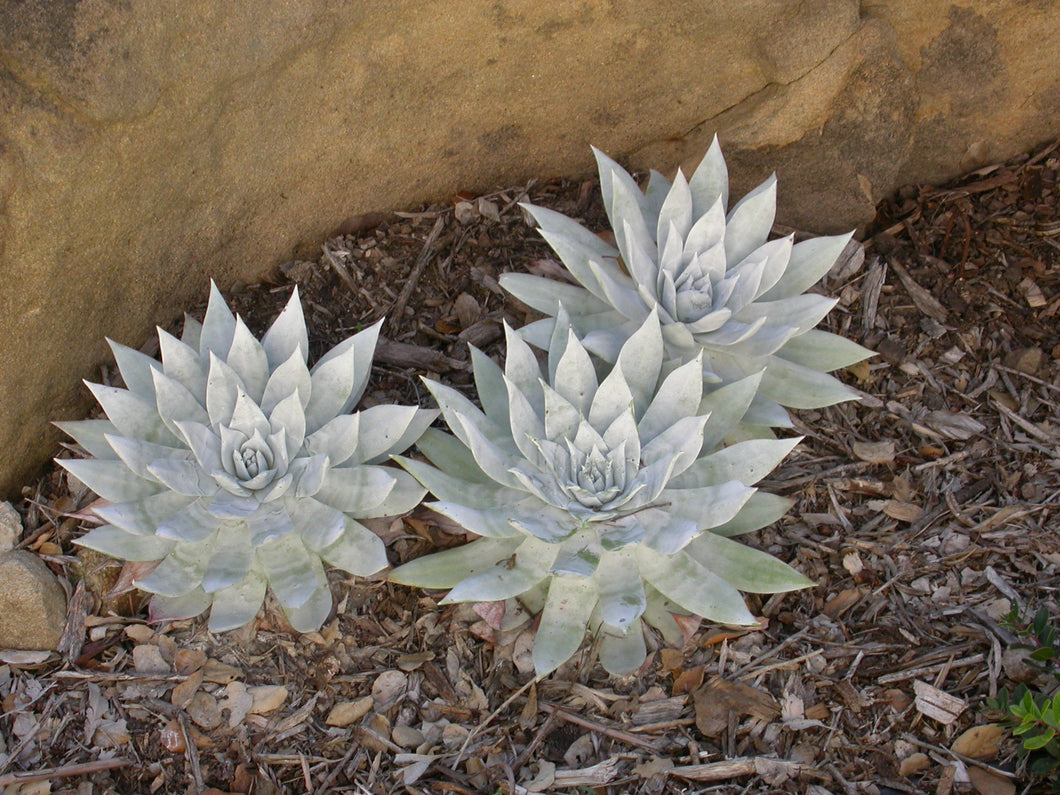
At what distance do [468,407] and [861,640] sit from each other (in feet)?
3.49

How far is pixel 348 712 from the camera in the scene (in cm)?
218

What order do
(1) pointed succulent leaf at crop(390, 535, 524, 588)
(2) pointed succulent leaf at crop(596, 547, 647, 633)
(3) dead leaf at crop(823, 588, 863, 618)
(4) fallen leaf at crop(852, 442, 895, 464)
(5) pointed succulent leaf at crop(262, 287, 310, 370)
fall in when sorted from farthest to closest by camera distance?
1. (4) fallen leaf at crop(852, 442, 895, 464)
2. (3) dead leaf at crop(823, 588, 863, 618)
3. (5) pointed succulent leaf at crop(262, 287, 310, 370)
4. (1) pointed succulent leaf at crop(390, 535, 524, 588)
5. (2) pointed succulent leaf at crop(596, 547, 647, 633)

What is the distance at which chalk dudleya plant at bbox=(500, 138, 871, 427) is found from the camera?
7.36ft

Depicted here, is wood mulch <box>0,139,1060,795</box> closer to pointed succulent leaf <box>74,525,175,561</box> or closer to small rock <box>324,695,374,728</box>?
small rock <box>324,695,374,728</box>

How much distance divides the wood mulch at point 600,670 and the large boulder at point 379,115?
23 cm

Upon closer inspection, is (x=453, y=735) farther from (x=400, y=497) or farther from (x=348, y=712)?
(x=400, y=497)

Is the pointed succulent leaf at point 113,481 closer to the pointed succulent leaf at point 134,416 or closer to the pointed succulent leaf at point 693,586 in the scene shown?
the pointed succulent leaf at point 134,416

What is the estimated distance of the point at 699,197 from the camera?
246 cm

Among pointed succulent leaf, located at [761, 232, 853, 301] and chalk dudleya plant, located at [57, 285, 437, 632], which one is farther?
pointed succulent leaf, located at [761, 232, 853, 301]

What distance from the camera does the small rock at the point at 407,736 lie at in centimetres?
214

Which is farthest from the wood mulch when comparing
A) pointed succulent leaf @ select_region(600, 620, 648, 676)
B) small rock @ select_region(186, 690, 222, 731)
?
pointed succulent leaf @ select_region(600, 620, 648, 676)

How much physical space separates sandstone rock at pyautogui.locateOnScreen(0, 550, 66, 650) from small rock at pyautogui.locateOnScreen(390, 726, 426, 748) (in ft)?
2.63

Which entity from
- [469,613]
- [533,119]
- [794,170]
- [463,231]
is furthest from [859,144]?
[469,613]

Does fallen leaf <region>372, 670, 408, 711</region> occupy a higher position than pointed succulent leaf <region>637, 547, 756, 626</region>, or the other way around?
pointed succulent leaf <region>637, 547, 756, 626</region>
